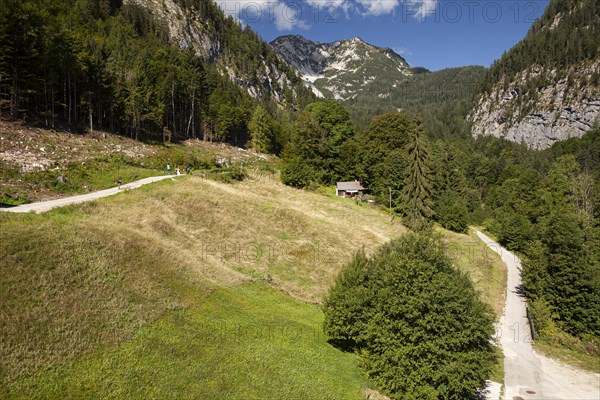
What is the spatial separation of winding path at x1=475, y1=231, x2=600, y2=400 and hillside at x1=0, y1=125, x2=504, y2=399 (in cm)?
1247

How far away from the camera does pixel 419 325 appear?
17.5 metres

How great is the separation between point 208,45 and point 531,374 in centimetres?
16386

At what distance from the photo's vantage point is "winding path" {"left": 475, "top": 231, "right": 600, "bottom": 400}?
74.3 ft

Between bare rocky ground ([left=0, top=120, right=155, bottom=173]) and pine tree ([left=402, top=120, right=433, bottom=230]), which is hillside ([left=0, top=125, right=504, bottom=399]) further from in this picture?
pine tree ([left=402, top=120, right=433, bottom=230])

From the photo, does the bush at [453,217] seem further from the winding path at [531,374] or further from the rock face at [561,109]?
the rock face at [561,109]

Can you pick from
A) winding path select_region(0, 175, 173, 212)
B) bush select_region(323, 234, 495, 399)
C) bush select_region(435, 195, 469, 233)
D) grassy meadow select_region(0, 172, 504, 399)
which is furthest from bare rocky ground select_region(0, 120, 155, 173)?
bush select_region(435, 195, 469, 233)

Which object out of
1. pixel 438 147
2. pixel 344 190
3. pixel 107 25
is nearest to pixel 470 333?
pixel 344 190

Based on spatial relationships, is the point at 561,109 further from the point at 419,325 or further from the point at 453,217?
the point at 419,325

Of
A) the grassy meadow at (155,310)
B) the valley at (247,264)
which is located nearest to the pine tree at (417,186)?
the valley at (247,264)

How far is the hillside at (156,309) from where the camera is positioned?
44.5 ft

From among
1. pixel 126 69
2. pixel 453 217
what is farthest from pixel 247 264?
pixel 126 69

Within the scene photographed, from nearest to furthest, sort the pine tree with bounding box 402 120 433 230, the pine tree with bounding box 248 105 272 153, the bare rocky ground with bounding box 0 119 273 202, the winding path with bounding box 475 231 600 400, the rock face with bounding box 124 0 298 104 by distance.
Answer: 1. the winding path with bounding box 475 231 600 400
2. the bare rocky ground with bounding box 0 119 273 202
3. the pine tree with bounding box 402 120 433 230
4. the pine tree with bounding box 248 105 272 153
5. the rock face with bounding box 124 0 298 104

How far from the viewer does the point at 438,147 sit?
339 feet

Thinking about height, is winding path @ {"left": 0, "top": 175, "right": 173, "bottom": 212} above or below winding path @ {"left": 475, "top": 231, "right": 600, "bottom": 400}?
above
